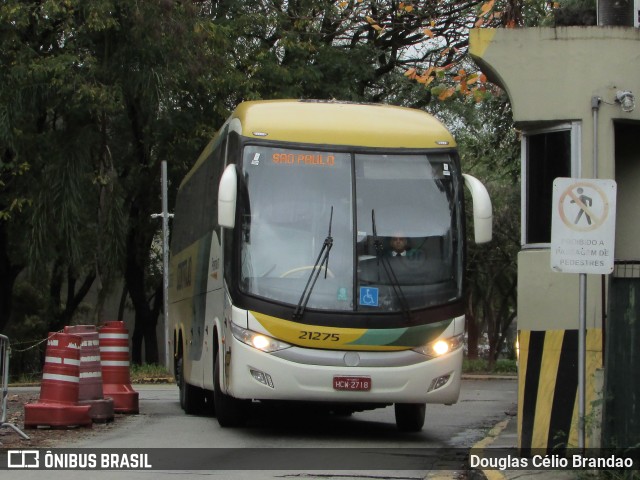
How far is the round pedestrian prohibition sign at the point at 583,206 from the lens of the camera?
949 cm

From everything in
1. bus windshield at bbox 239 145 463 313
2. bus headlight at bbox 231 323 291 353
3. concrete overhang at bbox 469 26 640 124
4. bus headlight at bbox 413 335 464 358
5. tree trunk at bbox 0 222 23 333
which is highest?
concrete overhang at bbox 469 26 640 124

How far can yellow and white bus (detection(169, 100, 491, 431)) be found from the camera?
495 inches

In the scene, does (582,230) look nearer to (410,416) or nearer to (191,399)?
(410,416)

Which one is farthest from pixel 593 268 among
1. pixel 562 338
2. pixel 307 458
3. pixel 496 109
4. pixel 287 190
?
pixel 496 109

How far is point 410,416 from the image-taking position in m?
14.3

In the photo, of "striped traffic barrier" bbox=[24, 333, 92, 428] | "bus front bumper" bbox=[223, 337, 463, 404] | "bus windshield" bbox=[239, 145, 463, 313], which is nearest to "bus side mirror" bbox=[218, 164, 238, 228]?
"bus windshield" bbox=[239, 145, 463, 313]

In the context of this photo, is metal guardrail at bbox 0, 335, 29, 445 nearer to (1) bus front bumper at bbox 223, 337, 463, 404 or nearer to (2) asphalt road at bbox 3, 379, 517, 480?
(2) asphalt road at bbox 3, 379, 517, 480

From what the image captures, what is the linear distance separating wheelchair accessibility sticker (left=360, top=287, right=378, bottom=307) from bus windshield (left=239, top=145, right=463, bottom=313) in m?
0.01

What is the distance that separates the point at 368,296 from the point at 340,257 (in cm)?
51

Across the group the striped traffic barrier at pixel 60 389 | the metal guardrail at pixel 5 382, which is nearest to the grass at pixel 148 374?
the striped traffic barrier at pixel 60 389

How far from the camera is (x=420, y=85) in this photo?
28.7 m

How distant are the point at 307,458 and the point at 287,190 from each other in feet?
10.3

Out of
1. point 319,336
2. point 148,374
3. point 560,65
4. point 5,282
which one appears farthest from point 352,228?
point 5,282

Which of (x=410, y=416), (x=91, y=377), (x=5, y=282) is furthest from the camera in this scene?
(x=5, y=282)
